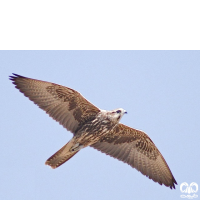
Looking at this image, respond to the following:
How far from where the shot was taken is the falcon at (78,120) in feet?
37.9

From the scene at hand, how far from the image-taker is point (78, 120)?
11922 millimetres

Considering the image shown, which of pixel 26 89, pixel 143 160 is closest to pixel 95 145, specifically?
pixel 143 160

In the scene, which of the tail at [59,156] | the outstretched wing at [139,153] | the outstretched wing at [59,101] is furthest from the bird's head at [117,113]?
the tail at [59,156]

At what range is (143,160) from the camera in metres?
12.8

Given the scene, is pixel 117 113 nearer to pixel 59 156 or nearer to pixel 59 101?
pixel 59 101

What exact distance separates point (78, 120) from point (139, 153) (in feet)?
6.98

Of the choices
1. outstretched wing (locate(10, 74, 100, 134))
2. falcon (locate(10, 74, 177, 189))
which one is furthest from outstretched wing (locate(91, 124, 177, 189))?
outstretched wing (locate(10, 74, 100, 134))

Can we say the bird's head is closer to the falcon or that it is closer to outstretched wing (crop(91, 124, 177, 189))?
the falcon

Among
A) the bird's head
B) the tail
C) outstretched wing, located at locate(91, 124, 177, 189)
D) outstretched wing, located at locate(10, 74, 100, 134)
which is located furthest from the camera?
outstretched wing, located at locate(91, 124, 177, 189)

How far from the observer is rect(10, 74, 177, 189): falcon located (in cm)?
1156

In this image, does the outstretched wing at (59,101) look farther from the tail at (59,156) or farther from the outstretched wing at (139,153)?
the outstretched wing at (139,153)

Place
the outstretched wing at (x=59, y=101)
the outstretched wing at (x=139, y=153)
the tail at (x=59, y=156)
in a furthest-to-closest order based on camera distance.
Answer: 1. the outstretched wing at (x=139, y=153)
2. the outstretched wing at (x=59, y=101)
3. the tail at (x=59, y=156)
